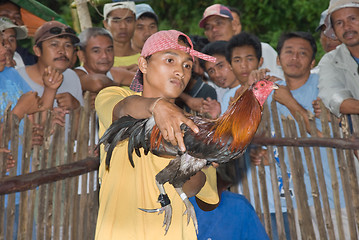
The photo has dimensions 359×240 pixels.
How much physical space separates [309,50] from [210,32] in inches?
53.0

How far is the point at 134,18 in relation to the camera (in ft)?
17.7

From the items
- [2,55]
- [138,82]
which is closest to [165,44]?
[138,82]

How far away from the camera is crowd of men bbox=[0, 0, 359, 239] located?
13.7 feet

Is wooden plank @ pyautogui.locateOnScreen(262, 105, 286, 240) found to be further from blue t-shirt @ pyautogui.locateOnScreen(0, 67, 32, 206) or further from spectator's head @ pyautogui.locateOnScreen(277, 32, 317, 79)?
blue t-shirt @ pyautogui.locateOnScreen(0, 67, 32, 206)

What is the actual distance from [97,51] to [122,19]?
1.96 ft

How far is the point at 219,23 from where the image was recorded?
556 cm

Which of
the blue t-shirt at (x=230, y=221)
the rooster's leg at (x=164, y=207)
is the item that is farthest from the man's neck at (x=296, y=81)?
the rooster's leg at (x=164, y=207)

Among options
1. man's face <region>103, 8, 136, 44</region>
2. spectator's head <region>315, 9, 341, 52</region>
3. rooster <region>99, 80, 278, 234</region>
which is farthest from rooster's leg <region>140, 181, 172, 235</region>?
spectator's head <region>315, 9, 341, 52</region>

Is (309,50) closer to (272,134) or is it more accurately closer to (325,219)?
(272,134)

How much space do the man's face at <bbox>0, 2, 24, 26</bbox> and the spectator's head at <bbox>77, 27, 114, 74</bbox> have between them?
0.68 m

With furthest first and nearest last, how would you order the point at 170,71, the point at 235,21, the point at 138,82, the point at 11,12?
the point at 235,21
the point at 11,12
the point at 138,82
the point at 170,71

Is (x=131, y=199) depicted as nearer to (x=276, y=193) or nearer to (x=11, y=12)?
(x=276, y=193)

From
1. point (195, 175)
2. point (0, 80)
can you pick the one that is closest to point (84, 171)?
point (0, 80)

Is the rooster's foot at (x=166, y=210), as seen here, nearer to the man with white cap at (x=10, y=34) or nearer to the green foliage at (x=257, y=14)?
the man with white cap at (x=10, y=34)
